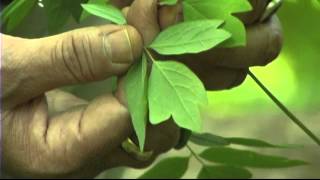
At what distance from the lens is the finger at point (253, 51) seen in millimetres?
446

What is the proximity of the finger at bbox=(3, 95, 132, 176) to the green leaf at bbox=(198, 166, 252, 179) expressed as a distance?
0.10 meters

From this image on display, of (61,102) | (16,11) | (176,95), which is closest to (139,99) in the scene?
(176,95)

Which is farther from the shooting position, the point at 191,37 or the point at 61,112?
the point at 61,112

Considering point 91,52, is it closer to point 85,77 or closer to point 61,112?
point 85,77

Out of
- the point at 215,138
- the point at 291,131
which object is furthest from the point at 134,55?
the point at 291,131

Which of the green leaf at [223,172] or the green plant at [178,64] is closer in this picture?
the green plant at [178,64]

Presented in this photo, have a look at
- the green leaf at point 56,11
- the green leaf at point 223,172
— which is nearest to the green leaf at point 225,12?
the green leaf at point 56,11

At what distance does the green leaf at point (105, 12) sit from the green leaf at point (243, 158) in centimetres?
18

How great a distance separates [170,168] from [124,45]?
20 centimetres

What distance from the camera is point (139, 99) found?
38 cm

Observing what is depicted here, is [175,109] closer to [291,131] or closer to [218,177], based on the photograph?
[218,177]

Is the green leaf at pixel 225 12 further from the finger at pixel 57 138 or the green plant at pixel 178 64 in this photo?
the finger at pixel 57 138

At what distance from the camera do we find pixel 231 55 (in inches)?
17.8

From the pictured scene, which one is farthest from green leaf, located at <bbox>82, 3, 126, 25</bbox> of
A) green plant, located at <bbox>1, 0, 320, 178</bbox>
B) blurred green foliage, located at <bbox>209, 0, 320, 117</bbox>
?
blurred green foliage, located at <bbox>209, 0, 320, 117</bbox>
